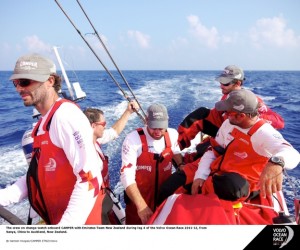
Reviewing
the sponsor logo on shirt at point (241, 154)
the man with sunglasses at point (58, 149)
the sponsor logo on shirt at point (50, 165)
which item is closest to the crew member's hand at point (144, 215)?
the man with sunglasses at point (58, 149)

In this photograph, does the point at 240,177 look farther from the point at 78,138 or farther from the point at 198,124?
the point at 198,124

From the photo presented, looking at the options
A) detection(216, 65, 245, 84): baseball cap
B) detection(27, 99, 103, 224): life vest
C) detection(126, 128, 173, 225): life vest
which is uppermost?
detection(216, 65, 245, 84): baseball cap

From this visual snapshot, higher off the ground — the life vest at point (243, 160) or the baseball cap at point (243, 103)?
the baseball cap at point (243, 103)

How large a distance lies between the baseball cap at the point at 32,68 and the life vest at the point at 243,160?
4.05 ft

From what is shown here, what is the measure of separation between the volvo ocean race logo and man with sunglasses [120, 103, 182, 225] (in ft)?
3.87

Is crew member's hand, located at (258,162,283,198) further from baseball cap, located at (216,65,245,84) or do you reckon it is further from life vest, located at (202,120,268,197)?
baseball cap, located at (216,65,245,84)

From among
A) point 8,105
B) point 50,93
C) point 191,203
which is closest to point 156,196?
point 191,203

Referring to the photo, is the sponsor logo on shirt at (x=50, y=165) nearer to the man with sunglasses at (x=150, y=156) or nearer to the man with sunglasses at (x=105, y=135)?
the man with sunglasses at (x=105, y=135)

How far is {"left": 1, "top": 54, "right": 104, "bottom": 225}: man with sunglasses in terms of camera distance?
1.37 m

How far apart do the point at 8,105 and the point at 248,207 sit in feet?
40.0

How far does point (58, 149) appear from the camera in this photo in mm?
1423

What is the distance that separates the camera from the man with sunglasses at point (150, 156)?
2.46 meters

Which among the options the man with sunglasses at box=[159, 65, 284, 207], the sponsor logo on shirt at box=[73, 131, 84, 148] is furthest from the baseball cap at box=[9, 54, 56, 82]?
the man with sunglasses at box=[159, 65, 284, 207]

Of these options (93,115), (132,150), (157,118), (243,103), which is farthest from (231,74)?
(93,115)
